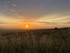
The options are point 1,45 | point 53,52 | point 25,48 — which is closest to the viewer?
point 53,52

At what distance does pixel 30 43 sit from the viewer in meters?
8.50

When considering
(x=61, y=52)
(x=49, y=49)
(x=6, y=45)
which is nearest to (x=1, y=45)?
(x=6, y=45)

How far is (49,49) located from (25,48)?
1.15 meters

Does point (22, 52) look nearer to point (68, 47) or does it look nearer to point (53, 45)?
point (53, 45)

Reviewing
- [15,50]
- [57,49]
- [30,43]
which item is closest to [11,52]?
[15,50]

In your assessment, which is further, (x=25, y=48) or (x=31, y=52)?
(x=25, y=48)

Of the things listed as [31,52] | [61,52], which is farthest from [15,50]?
[61,52]

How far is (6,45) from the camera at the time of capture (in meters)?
8.27

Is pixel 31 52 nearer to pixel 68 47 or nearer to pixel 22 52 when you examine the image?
pixel 22 52

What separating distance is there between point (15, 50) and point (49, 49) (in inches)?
61.5

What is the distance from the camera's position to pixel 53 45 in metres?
8.13

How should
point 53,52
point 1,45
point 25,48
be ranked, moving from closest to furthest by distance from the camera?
1. point 53,52
2. point 25,48
3. point 1,45

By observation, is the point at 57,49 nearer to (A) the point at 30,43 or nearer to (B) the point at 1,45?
(A) the point at 30,43

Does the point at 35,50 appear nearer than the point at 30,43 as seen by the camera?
Yes
